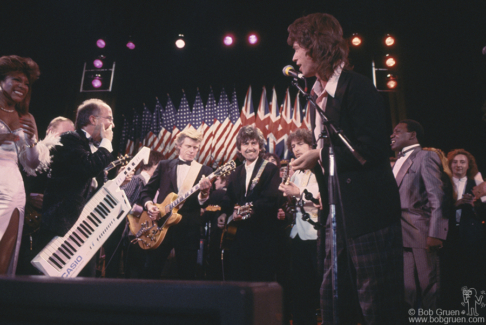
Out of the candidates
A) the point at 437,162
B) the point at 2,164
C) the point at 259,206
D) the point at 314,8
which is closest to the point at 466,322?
the point at 437,162

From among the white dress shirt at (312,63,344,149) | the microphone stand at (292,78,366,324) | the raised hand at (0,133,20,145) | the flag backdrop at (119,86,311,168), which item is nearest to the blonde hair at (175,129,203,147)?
the raised hand at (0,133,20,145)

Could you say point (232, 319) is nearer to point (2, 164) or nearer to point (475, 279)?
point (2, 164)

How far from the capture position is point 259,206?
3.75 metres

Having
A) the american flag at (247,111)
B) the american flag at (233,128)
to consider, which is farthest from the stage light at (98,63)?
the american flag at (247,111)

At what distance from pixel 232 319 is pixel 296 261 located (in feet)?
11.5

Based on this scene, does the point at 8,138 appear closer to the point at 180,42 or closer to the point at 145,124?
the point at 180,42

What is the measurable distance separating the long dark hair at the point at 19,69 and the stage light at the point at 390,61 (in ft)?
23.9

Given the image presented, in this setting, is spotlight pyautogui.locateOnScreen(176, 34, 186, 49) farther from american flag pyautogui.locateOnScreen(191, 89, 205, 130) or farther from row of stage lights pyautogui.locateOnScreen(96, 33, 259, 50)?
american flag pyautogui.locateOnScreen(191, 89, 205, 130)

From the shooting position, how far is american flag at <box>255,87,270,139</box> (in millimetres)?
9406

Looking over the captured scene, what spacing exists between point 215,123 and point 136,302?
922cm

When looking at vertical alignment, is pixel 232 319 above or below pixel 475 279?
above

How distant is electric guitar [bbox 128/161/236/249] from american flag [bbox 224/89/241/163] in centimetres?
451

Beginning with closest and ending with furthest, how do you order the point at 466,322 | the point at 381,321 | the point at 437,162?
the point at 381,321 < the point at 466,322 < the point at 437,162

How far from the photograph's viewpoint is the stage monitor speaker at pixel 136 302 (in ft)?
1.73
